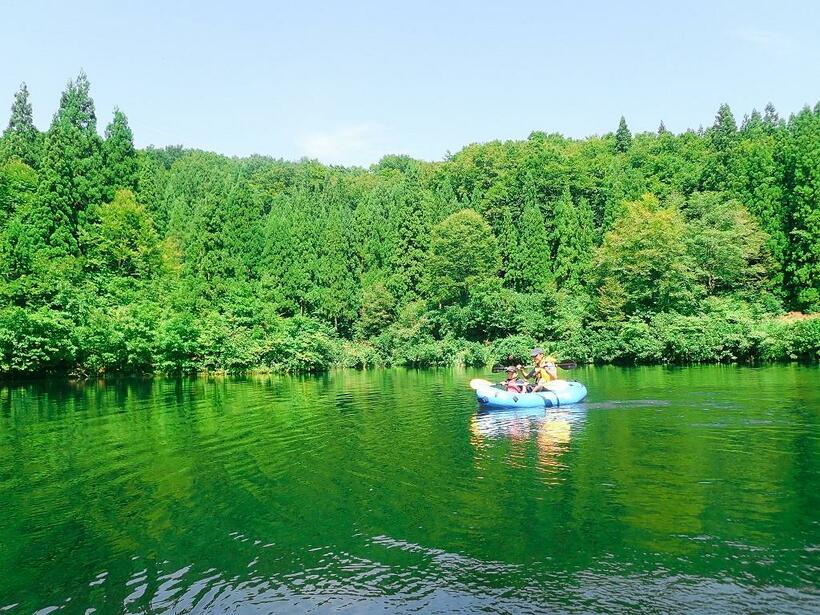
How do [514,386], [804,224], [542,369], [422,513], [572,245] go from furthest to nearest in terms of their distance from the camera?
[572,245] → [804,224] → [542,369] → [514,386] → [422,513]

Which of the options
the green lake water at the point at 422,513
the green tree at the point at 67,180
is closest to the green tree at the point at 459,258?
the green tree at the point at 67,180

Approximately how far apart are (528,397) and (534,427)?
327 cm

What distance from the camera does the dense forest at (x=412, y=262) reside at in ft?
116

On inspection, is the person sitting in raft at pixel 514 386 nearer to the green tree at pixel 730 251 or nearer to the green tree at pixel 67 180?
the green tree at pixel 730 251

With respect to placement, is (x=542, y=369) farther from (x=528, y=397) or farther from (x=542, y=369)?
Result: (x=528, y=397)

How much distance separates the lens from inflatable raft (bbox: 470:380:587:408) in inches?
734

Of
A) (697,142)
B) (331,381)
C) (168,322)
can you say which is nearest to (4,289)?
(168,322)

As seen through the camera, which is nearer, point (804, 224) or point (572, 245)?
point (804, 224)

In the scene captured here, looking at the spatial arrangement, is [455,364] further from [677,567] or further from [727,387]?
[677,567]

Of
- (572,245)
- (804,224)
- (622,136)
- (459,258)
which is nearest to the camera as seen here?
(804,224)

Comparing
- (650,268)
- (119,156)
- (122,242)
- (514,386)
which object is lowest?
(514,386)

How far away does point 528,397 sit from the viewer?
19.0m

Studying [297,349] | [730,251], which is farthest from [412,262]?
[730,251]

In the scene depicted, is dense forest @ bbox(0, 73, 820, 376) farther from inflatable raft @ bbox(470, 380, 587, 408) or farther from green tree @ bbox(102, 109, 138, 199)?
inflatable raft @ bbox(470, 380, 587, 408)
